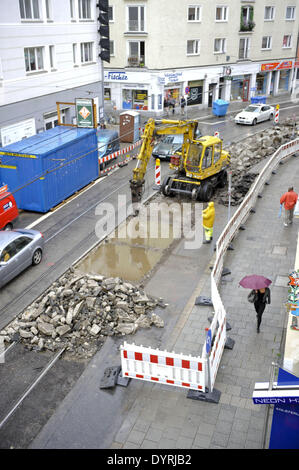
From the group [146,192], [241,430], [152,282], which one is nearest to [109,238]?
[152,282]

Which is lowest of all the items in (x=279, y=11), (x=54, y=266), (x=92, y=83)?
(x=54, y=266)

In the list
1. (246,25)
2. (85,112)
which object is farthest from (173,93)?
(85,112)

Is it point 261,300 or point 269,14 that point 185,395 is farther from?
point 269,14

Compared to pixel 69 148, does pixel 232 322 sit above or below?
below

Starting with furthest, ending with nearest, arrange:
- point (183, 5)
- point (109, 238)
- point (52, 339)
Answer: point (183, 5) < point (109, 238) < point (52, 339)

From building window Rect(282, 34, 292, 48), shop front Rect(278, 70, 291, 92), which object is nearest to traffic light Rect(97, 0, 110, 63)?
building window Rect(282, 34, 292, 48)

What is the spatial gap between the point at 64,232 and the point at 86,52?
1831 centimetres

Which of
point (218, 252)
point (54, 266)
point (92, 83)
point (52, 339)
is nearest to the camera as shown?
point (52, 339)

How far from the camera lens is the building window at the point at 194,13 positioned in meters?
36.8

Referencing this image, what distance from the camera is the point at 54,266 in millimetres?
15016

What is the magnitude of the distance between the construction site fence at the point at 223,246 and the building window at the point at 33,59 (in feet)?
46.8

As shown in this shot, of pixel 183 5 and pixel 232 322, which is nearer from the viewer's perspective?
pixel 232 322
